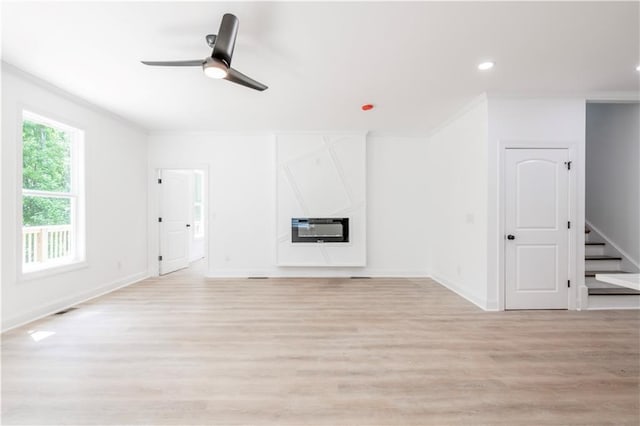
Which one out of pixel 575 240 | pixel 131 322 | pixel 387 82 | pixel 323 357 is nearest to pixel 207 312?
pixel 131 322

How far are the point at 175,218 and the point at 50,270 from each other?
8.09 ft

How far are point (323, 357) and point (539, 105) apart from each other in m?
3.82

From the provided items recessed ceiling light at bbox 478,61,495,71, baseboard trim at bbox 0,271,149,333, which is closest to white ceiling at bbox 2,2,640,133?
recessed ceiling light at bbox 478,61,495,71

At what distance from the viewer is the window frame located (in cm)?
282

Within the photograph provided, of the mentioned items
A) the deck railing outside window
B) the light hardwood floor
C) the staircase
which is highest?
the deck railing outside window

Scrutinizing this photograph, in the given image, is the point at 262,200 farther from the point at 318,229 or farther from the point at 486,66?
the point at 486,66

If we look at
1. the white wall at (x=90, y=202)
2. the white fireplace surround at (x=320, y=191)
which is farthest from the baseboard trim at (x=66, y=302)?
the white fireplace surround at (x=320, y=191)

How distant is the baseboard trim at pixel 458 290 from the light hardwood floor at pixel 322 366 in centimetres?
15

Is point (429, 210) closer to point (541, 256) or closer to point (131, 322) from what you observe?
point (541, 256)

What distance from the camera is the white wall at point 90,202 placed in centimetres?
272

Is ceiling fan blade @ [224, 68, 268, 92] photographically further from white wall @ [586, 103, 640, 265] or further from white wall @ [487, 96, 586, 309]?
white wall @ [586, 103, 640, 265]

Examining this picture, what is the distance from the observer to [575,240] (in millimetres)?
3318

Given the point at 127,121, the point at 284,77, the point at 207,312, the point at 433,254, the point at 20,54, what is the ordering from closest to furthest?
the point at 20,54 < the point at 284,77 < the point at 207,312 < the point at 127,121 < the point at 433,254

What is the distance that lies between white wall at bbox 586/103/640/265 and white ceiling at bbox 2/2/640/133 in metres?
0.82
